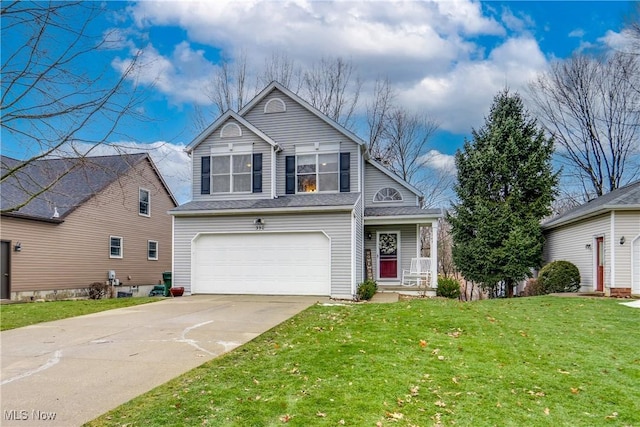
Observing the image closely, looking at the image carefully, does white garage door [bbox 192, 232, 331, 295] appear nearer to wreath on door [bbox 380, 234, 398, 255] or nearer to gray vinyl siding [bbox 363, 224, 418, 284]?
gray vinyl siding [bbox 363, 224, 418, 284]

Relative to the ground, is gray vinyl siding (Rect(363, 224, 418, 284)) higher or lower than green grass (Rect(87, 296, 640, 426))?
higher

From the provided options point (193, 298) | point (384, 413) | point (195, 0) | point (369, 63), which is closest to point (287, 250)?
point (193, 298)

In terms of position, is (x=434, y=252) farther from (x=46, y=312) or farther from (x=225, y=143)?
(x=46, y=312)

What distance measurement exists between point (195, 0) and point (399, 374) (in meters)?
9.42

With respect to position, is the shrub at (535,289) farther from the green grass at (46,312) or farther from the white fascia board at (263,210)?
the green grass at (46,312)

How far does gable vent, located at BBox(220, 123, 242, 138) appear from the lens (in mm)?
16047

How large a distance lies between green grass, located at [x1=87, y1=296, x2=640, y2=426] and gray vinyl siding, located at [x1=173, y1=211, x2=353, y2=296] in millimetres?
5176

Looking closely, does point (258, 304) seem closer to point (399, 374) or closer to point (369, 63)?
point (399, 374)

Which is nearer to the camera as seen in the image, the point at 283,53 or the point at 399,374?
the point at 399,374

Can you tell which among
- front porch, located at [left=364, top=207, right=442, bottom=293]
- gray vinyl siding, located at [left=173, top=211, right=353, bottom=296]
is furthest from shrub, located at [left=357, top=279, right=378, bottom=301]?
front porch, located at [left=364, top=207, right=442, bottom=293]

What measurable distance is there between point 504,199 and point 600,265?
467 cm

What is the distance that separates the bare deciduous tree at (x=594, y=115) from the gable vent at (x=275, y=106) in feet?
55.3

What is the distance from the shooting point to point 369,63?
86.7ft

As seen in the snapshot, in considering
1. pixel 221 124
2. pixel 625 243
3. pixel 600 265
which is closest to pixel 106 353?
pixel 221 124
